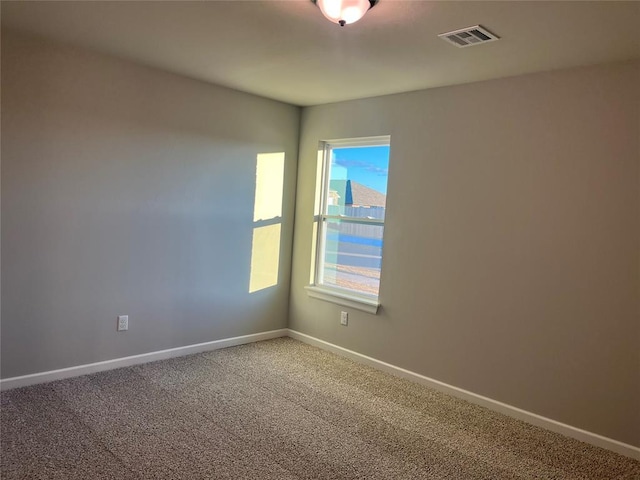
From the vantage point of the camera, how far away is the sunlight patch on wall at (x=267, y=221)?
14.4 ft

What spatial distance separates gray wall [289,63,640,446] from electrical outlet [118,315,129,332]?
189cm

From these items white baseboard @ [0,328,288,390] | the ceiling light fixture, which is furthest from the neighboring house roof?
the ceiling light fixture

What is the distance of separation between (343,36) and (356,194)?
183cm

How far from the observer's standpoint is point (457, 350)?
3484 millimetres

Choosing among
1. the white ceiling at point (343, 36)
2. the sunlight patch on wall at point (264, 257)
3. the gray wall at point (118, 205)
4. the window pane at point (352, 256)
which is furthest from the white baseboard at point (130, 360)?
the white ceiling at point (343, 36)

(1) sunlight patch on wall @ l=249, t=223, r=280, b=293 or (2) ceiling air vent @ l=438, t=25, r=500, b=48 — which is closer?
(2) ceiling air vent @ l=438, t=25, r=500, b=48

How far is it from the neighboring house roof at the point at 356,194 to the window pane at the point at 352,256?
0.20 meters

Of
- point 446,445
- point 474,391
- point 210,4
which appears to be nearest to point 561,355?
point 474,391

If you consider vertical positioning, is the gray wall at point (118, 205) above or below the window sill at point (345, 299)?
above

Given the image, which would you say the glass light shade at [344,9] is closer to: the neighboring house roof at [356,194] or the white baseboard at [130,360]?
the neighboring house roof at [356,194]

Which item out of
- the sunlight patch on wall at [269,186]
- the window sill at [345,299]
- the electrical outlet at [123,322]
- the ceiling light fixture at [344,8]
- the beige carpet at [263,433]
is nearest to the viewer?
the ceiling light fixture at [344,8]

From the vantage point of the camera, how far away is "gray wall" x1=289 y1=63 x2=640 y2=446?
277 centimetres

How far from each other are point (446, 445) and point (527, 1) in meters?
2.34

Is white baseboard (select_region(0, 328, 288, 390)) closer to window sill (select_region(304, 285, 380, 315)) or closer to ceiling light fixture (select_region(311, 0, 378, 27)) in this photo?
window sill (select_region(304, 285, 380, 315))
